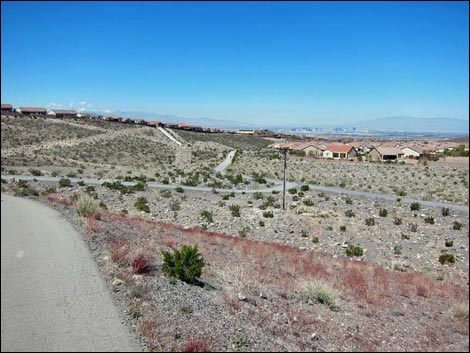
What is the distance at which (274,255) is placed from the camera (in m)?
14.2

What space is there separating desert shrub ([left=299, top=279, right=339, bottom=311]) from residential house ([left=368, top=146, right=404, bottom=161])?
47.8 metres

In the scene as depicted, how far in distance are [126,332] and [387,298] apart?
7.25m

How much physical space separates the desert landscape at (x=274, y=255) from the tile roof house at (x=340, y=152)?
2941cm

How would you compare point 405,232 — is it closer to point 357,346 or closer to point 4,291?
point 357,346

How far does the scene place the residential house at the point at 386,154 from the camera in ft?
177

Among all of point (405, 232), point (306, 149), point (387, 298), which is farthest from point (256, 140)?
point (387, 298)

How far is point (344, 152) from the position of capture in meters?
65.4

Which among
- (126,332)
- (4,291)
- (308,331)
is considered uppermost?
(4,291)

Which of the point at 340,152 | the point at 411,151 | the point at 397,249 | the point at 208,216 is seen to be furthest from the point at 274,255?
the point at 340,152

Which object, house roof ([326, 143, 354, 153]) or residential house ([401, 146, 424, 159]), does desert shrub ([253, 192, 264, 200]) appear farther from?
house roof ([326, 143, 354, 153])

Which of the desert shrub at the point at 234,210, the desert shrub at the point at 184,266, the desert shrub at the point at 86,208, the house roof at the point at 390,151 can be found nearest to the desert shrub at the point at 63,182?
the desert shrub at the point at 234,210

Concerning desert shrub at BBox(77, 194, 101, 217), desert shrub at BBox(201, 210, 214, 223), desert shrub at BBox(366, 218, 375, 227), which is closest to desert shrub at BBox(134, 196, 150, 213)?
desert shrub at BBox(201, 210, 214, 223)

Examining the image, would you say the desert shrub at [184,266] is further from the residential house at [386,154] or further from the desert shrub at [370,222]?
the residential house at [386,154]

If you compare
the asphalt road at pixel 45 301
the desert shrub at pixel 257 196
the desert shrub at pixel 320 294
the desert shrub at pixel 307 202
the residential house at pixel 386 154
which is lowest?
the desert shrub at pixel 257 196
